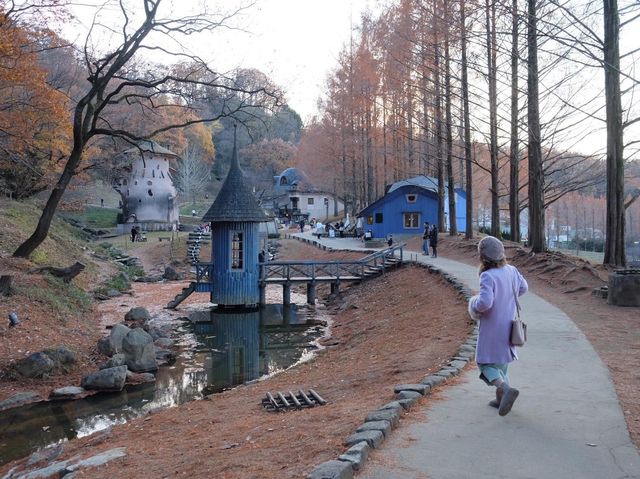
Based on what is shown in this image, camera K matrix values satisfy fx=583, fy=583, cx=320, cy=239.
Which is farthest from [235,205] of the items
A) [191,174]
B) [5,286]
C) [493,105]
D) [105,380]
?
[191,174]

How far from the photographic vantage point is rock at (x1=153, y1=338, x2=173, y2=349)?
1576cm

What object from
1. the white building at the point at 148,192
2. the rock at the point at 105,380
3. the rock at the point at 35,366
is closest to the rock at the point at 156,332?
the rock at the point at 35,366

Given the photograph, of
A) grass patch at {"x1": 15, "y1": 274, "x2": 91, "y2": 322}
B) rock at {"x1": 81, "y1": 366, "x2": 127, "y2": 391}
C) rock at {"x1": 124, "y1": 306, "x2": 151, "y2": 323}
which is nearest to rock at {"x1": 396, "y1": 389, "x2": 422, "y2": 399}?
rock at {"x1": 81, "y1": 366, "x2": 127, "y2": 391}

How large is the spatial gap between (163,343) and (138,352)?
8.01ft

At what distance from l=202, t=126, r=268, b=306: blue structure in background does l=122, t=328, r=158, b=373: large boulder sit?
8.81 metres

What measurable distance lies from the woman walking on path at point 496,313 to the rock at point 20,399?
346 inches

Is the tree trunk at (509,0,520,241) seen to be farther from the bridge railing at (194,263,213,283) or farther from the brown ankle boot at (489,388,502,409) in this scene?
the brown ankle boot at (489,388,502,409)

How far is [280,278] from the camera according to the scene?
24.4m

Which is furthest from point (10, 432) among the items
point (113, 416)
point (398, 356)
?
point (398, 356)

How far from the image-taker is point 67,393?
11.1 metres

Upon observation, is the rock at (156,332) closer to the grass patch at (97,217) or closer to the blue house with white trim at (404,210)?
the blue house with white trim at (404,210)

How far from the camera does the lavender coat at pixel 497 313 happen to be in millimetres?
5438

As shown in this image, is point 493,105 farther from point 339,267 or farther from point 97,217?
point 97,217

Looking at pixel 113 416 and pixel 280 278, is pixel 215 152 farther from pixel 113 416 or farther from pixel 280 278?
pixel 113 416
